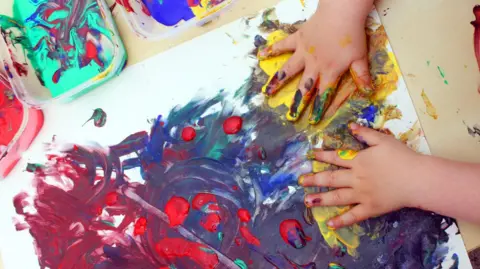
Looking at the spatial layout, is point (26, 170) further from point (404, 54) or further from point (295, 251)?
point (404, 54)

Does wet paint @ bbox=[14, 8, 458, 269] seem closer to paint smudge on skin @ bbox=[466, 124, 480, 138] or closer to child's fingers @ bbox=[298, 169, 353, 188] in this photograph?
child's fingers @ bbox=[298, 169, 353, 188]

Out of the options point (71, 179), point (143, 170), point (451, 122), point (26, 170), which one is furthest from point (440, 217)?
point (26, 170)

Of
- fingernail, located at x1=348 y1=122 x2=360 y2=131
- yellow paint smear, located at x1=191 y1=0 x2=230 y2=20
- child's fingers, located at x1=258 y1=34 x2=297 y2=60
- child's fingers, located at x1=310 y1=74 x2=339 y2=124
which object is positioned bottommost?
fingernail, located at x1=348 y1=122 x2=360 y2=131

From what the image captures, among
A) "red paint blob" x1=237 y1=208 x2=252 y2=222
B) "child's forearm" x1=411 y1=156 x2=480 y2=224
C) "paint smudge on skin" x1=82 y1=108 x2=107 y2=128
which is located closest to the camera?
"child's forearm" x1=411 y1=156 x2=480 y2=224

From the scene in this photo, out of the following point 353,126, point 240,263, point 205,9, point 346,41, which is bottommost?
point 240,263

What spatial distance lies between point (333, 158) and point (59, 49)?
58cm

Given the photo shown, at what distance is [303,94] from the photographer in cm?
76

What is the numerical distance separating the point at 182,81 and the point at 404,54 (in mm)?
394

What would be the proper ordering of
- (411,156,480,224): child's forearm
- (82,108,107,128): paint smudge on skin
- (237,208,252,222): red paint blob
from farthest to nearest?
(82,108,107,128): paint smudge on skin, (237,208,252,222): red paint blob, (411,156,480,224): child's forearm

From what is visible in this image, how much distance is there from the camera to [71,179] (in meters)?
0.85

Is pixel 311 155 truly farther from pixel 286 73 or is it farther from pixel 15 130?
pixel 15 130

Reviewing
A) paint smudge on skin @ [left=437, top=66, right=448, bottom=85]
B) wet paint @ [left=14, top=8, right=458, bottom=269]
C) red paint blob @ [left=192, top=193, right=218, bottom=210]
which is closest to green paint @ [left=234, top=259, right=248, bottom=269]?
wet paint @ [left=14, top=8, right=458, bottom=269]

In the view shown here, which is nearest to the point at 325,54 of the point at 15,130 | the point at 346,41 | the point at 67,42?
the point at 346,41

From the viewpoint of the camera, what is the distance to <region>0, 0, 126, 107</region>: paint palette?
34.0 inches
